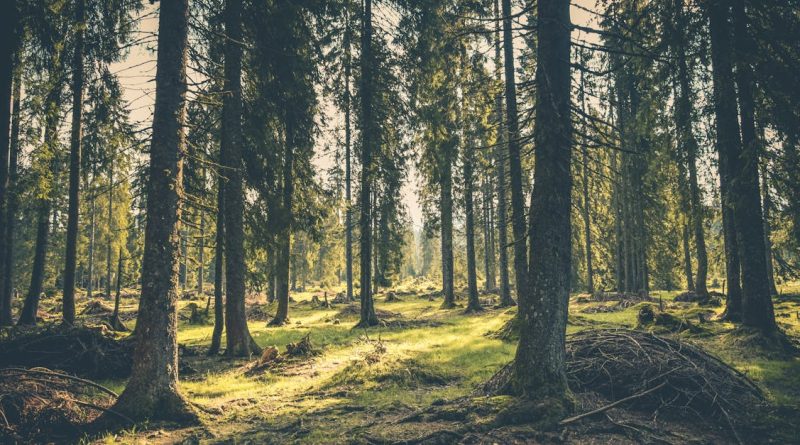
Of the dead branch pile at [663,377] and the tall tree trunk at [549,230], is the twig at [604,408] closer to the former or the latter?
the dead branch pile at [663,377]

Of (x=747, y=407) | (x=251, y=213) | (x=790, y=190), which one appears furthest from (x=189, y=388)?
(x=790, y=190)

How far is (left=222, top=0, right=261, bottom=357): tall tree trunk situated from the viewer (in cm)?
1101

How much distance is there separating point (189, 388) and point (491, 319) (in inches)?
491

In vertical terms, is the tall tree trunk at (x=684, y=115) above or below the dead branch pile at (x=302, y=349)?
above

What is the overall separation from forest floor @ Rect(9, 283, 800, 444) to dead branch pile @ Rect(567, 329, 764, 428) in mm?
275

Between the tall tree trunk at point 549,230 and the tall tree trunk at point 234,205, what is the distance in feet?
25.7

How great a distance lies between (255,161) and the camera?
11.8 meters

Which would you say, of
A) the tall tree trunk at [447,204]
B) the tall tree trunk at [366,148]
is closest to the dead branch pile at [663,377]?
the tall tree trunk at [447,204]

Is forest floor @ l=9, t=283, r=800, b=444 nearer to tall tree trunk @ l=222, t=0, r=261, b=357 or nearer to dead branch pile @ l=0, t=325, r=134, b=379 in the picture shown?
dead branch pile @ l=0, t=325, r=134, b=379

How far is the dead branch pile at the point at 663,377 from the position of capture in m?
5.88

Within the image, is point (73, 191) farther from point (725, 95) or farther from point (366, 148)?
point (725, 95)

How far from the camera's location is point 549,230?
19.7 feet

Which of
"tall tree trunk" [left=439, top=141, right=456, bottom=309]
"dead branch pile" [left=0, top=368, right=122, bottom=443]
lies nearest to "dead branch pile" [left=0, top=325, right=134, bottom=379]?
"dead branch pile" [left=0, top=368, right=122, bottom=443]

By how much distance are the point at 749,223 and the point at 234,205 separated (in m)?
12.6
